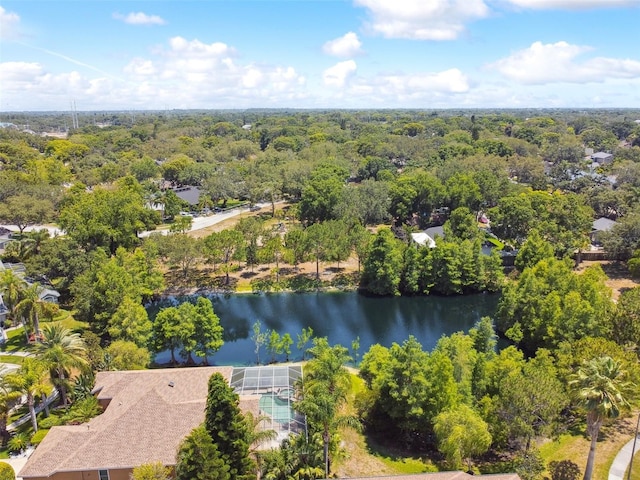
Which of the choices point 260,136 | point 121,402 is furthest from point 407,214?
point 260,136

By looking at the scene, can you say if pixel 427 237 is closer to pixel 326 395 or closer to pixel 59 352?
pixel 326 395

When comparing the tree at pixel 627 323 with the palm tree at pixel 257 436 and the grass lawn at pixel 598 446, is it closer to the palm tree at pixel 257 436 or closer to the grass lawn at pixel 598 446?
the grass lawn at pixel 598 446

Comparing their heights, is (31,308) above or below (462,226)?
below

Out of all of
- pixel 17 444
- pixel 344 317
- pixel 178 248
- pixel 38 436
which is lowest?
pixel 344 317

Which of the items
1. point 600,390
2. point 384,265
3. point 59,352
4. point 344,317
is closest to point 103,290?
point 59,352

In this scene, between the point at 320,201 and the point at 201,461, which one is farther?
the point at 320,201

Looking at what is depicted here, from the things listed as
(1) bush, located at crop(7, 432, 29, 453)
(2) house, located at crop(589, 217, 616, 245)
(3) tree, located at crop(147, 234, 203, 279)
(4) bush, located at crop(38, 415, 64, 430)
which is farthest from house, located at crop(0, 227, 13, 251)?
(2) house, located at crop(589, 217, 616, 245)

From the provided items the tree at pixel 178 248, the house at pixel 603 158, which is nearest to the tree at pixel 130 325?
the tree at pixel 178 248

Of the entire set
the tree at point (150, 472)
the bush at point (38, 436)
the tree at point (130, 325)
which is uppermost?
the tree at point (130, 325)
